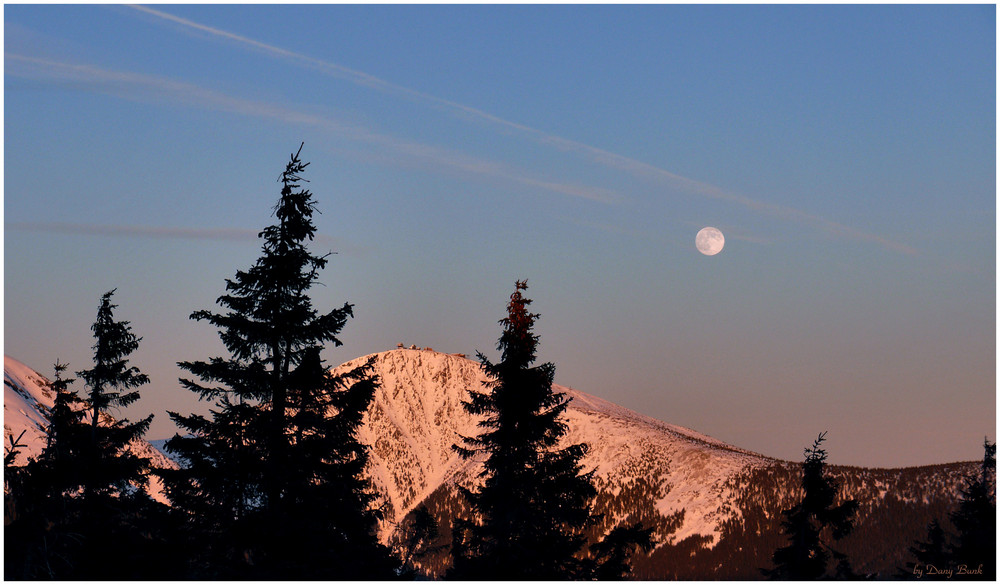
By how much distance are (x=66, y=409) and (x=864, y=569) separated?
6486 inches

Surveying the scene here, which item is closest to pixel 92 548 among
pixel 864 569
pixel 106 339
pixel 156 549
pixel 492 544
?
pixel 156 549

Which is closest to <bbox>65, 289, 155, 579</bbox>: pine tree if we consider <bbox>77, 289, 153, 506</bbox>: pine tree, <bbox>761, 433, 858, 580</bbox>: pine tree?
<bbox>77, 289, 153, 506</bbox>: pine tree

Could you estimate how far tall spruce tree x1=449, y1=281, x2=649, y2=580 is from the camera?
3014cm

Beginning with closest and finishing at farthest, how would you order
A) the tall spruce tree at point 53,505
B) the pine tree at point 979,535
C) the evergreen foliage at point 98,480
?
the tall spruce tree at point 53,505 → the evergreen foliage at point 98,480 → the pine tree at point 979,535

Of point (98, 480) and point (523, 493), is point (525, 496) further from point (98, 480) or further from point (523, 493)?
point (98, 480)

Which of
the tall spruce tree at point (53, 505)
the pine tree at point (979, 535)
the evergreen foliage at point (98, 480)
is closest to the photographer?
the tall spruce tree at point (53, 505)

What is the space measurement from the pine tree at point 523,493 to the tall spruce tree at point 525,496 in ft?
0.09

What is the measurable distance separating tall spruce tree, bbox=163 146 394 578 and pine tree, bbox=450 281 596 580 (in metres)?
5.72

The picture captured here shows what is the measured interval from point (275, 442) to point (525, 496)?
8910 millimetres

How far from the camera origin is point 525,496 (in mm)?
30875

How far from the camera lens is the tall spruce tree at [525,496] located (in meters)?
30.1

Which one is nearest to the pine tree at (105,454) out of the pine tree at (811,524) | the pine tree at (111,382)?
the pine tree at (111,382)

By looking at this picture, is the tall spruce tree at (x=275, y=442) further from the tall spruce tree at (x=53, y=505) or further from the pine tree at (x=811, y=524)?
the pine tree at (x=811, y=524)

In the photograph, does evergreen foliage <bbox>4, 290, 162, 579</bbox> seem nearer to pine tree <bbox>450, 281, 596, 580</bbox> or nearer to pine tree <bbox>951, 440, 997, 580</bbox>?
pine tree <bbox>450, 281, 596, 580</bbox>
